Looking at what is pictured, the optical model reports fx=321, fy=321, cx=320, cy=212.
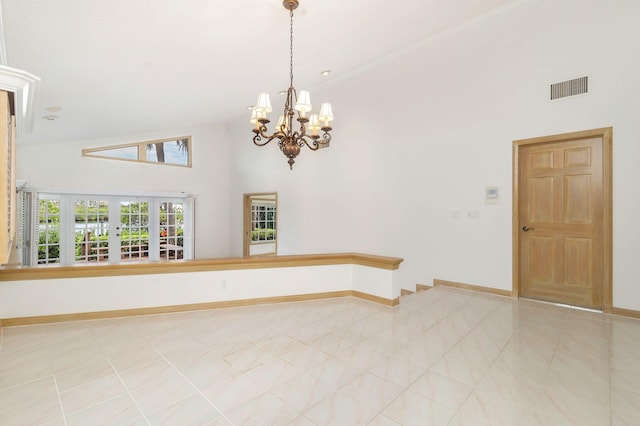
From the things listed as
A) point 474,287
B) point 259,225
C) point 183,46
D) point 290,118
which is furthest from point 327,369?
point 259,225

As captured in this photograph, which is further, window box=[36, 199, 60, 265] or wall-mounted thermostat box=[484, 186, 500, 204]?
window box=[36, 199, 60, 265]

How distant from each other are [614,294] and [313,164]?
474 centimetres

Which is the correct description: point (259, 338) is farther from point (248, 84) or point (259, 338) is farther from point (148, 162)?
point (148, 162)

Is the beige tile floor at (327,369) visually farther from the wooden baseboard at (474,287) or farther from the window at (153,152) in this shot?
the window at (153,152)

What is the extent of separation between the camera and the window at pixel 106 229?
621cm

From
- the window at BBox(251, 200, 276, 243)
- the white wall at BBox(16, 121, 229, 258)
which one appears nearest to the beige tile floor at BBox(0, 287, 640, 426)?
the white wall at BBox(16, 121, 229, 258)

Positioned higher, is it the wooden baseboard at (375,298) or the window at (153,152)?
the window at (153,152)

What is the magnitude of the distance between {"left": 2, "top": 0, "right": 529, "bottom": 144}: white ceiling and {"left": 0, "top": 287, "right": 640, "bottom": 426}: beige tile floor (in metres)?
2.53

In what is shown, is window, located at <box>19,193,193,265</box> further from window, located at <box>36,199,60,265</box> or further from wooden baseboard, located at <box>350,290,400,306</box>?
wooden baseboard, located at <box>350,290,400,306</box>

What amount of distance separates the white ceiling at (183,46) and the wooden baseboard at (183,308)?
7.79 feet

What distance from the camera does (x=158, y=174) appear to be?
24.2ft

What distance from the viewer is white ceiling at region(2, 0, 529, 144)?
2.54 metres

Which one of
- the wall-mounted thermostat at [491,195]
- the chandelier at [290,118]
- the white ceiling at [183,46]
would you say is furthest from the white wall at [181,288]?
the white ceiling at [183,46]

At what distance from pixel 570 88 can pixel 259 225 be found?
7.08 m
